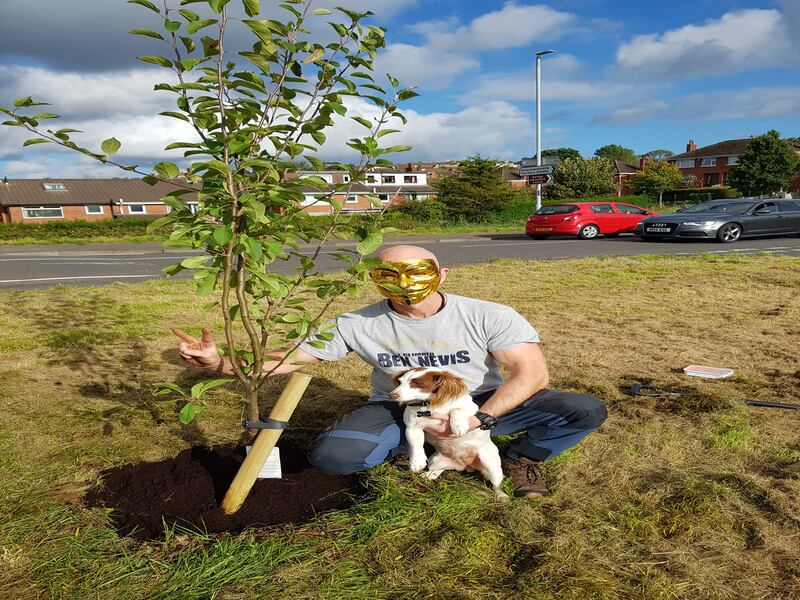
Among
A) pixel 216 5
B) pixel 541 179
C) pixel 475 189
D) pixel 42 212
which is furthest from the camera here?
pixel 42 212

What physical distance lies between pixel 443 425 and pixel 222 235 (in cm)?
139

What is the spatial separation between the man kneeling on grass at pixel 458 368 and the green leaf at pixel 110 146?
1167mm

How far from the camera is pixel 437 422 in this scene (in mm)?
2678

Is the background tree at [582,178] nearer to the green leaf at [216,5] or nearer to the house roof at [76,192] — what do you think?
the house roof at [76,192]

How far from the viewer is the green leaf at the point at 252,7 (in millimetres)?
1816

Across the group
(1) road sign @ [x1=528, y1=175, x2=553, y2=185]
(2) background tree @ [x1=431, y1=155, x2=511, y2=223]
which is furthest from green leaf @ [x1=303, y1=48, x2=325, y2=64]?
(2) background tree @ [x1=431, y1=155, x2=511, y2=223]

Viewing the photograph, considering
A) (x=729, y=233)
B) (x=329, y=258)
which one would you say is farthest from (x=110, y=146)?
(x=729, y=233)

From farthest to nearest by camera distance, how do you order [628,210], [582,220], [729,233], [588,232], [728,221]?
1. [628,210]
2. [588,232]
3. [582,220]
4. [729,233]
5. [728,221]

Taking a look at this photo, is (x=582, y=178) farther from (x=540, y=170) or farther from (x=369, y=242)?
(x=369, y=242)

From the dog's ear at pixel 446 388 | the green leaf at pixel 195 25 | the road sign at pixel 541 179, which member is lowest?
the dog's ear at pixel 446 388

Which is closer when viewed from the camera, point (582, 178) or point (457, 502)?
point (457, 502)

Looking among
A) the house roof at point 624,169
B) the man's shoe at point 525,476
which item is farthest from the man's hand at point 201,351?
the house roof at point 624,169

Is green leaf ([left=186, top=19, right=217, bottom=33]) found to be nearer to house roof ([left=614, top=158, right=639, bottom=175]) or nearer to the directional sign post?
the directional sign post

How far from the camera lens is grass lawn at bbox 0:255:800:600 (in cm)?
220
